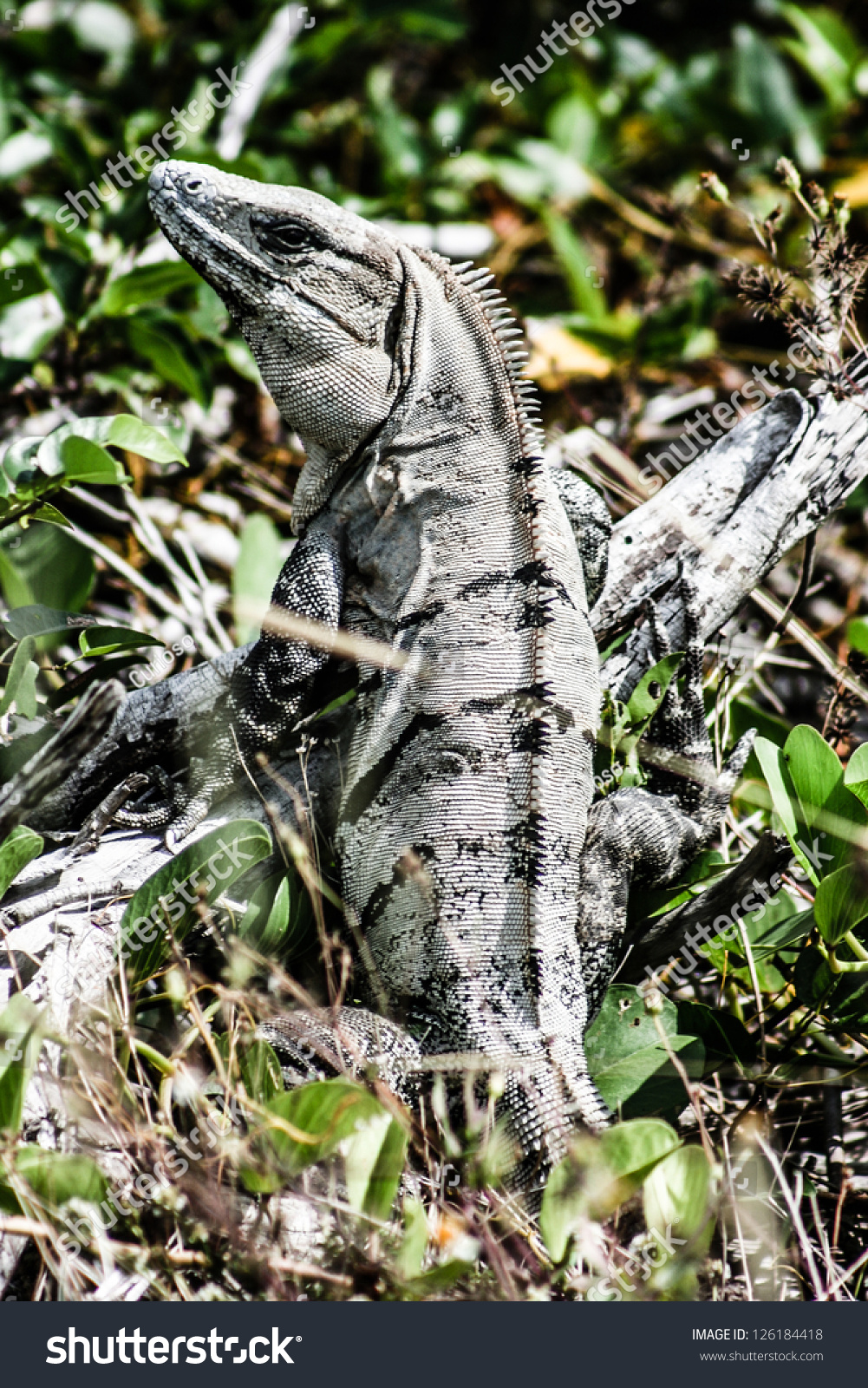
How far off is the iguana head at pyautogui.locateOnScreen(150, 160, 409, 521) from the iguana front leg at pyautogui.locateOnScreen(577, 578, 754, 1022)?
1.47m

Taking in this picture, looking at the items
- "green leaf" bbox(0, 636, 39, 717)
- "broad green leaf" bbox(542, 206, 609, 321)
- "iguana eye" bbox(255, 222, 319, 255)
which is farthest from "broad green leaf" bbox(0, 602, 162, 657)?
"broad green leaf" bbox(542, 206, 609, 321)

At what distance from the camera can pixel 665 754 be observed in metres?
4.63

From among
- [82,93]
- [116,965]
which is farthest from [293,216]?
[82,93]

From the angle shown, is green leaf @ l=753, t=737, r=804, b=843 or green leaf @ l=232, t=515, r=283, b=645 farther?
Result: green leaf @ l=232, t=515, r=283, b=645

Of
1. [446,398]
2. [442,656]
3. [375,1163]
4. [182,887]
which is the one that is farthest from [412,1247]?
[446,398]

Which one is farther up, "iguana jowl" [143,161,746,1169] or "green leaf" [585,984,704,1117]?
"iguana jowl" [143,161,746,1169]

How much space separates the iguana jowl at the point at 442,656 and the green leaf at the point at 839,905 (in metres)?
0.59

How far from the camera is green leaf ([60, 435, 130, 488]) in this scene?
4.59 m

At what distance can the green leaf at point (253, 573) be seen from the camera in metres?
5.62

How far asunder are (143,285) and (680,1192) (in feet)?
17.2

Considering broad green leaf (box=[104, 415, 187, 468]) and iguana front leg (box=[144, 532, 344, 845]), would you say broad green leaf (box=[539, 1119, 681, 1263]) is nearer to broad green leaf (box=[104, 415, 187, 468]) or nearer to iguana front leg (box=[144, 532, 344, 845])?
iguana front leg (box=[144, 532, 344, 845])

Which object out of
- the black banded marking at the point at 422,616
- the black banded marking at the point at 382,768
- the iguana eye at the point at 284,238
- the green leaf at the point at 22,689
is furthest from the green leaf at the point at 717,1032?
the iguana eye at the point at 284,238

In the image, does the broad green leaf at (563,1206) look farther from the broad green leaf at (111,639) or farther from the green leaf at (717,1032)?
the broad green leaf at (111,639)

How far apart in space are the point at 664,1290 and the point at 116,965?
6.31 ft
